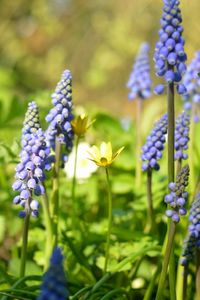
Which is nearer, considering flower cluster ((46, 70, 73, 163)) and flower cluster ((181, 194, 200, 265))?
flower cluster ((181, 194, 200, 265))

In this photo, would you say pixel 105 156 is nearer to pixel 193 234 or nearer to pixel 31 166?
pixel 31 166

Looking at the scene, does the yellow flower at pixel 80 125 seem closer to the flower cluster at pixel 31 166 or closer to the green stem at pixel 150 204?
the green stem at pixel 150 204

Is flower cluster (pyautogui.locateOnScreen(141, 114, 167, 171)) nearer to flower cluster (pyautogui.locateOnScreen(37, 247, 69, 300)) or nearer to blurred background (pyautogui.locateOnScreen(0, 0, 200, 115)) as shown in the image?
flower cluster (pyautogui.locateOnScreen(37, 247, 69, 300))

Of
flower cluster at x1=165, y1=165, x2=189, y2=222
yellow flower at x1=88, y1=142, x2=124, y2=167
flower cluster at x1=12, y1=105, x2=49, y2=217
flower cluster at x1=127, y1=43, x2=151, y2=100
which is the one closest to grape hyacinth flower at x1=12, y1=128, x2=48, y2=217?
flower cluster at x1=12, y1=105, x2=49, y2=217

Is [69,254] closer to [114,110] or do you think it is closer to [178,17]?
[178,17]

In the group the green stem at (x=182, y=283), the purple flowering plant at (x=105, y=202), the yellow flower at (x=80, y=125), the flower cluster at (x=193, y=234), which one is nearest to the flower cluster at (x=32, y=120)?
the purple flowering plant at (x=105, y=202)

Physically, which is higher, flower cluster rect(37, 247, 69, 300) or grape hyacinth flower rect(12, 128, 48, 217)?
grape hyacinth flower rect(12, 128, 48, 217)

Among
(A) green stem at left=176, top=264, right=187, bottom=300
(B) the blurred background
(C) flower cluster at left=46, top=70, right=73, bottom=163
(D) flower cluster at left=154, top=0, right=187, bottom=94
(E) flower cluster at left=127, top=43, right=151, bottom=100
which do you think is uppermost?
(B) the blurred background
